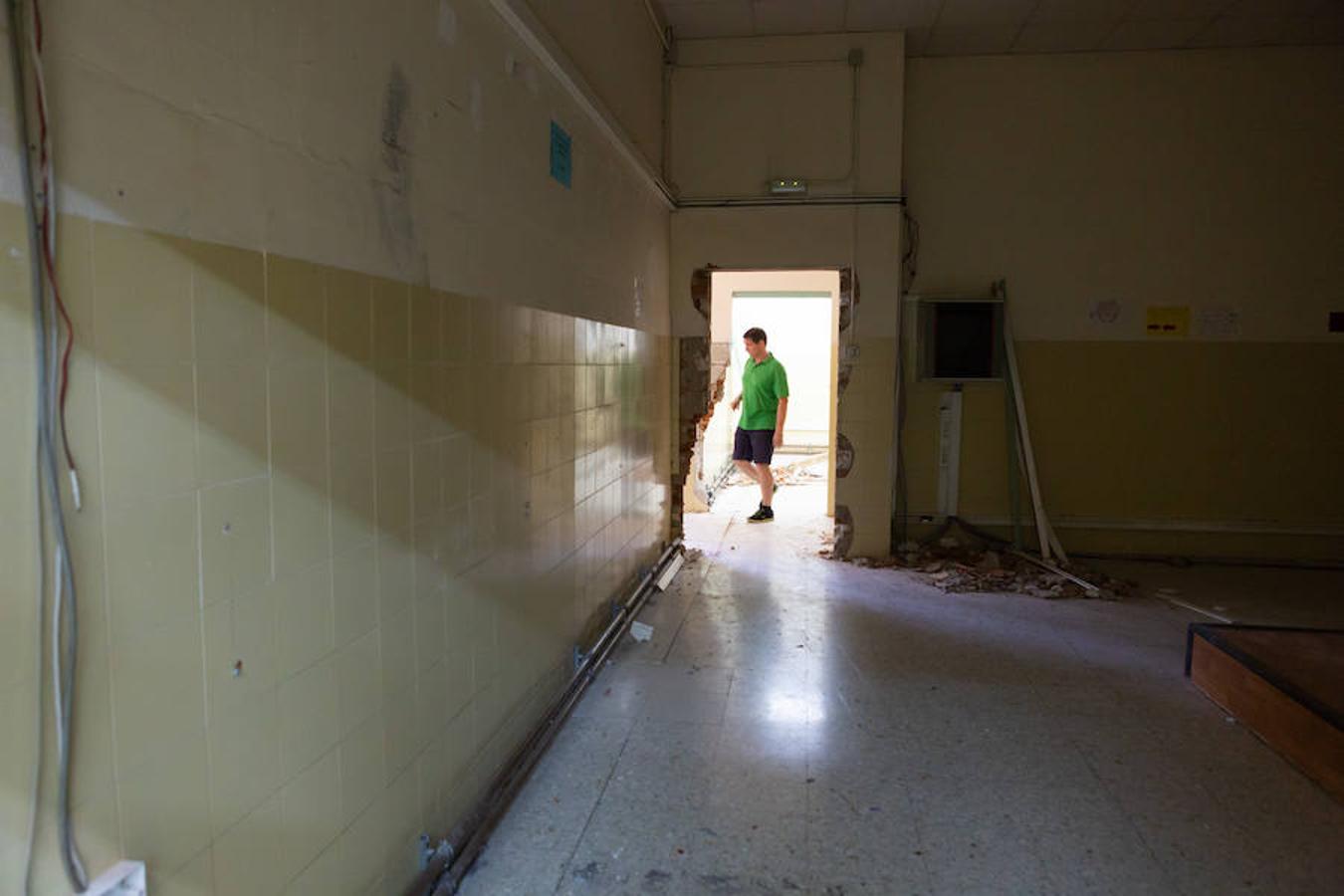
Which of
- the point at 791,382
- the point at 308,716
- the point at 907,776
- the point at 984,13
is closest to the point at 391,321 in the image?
the point at 308,716

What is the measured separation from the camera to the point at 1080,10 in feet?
15.6

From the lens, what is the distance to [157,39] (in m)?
1.17

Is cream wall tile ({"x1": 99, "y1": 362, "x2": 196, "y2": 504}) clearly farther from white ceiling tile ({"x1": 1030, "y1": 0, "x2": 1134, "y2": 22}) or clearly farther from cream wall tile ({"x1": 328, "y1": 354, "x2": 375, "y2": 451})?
white ceiling tile ({"x1": 1030, "y1": 0, "x2": 1134, "y2": 22})

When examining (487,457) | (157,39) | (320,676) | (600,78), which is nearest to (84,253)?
(157,39)

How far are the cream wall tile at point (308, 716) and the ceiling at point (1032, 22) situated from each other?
14.0ft

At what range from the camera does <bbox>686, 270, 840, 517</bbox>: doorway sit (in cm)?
Answer: 711

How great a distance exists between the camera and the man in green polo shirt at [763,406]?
6598 mm

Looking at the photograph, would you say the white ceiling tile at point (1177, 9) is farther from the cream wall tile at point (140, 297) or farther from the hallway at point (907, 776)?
the cream wall tile at point (140, 297)

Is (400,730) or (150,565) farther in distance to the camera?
(400,730)

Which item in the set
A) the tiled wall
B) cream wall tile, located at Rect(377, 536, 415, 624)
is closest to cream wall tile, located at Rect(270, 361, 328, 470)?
the tiled wall

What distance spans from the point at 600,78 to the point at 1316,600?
4569 mm

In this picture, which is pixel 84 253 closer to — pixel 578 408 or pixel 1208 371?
pixel 578 408

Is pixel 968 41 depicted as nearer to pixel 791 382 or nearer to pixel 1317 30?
pixel 1317 30

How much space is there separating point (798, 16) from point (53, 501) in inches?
194
